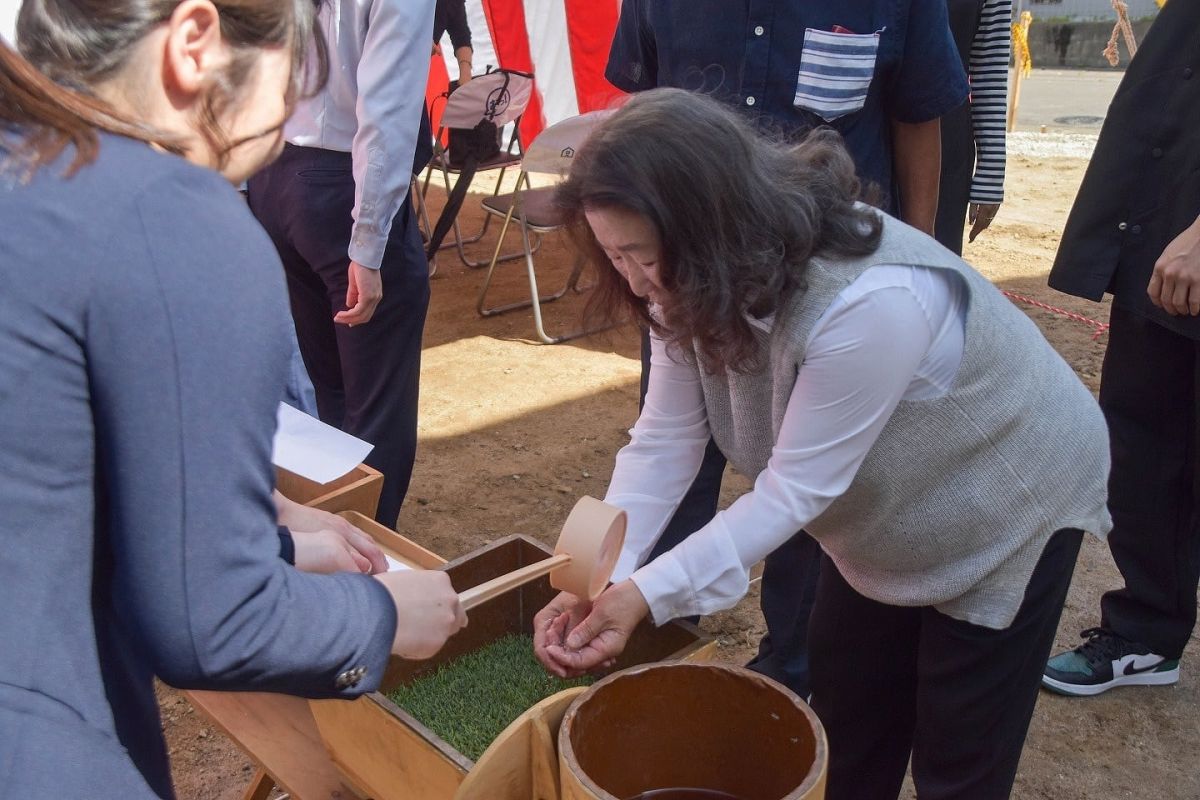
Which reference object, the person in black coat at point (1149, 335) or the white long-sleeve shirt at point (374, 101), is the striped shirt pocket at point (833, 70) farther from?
the white long-sleeve shirt at point (374, 101)

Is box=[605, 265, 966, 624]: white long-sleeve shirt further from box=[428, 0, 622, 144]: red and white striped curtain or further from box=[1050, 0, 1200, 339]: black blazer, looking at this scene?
box=[428, 0, 622, 144]: red and white striped curtain

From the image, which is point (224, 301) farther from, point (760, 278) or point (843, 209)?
point (843, 209)

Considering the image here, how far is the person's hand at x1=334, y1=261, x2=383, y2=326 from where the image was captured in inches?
94.7

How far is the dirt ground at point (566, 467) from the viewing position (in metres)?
2.32

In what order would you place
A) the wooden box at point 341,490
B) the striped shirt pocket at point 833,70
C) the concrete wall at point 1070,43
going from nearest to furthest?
the wooden box at point 341,490 < the striped shirt pocket at point 833,70 < the concrete wall at point 1070,43

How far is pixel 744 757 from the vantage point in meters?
1.20

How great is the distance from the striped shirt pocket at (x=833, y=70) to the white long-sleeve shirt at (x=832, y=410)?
960mm

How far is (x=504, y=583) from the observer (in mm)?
1243

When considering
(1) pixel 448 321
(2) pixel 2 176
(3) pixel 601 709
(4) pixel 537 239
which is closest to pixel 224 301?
(2) pixel 2 176

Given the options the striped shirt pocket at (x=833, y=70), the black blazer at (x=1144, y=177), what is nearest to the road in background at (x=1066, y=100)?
the black blazer at (x=1144, y=177)

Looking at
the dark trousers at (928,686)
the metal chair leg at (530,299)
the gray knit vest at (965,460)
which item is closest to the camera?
the gray knit vest at (965,460)

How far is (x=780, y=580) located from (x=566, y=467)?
5.07ft

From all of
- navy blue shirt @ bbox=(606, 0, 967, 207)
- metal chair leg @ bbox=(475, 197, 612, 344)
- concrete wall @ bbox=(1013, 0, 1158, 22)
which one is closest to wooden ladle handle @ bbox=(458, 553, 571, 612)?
navy blue shirt @ bbox=(606, 0, 967, 207)

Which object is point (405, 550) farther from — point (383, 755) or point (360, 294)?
point (360, 294)
